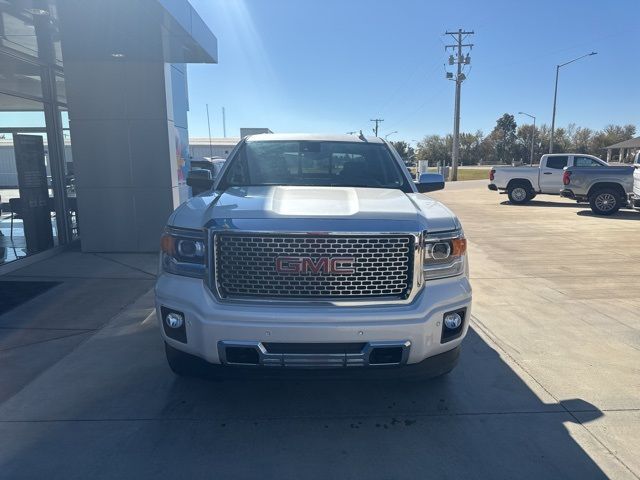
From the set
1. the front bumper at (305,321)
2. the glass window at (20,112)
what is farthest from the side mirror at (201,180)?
the glass window at (20,112)

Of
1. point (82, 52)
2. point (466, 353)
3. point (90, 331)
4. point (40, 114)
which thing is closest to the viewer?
point (466, 353)

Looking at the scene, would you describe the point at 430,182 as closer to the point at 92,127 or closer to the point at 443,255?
the point at 443,255

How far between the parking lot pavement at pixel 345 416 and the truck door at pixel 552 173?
14405mm

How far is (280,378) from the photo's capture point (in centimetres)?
287

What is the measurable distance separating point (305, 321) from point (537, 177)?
58.5 feet

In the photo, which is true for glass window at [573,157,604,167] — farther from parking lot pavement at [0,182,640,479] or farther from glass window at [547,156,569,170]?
parking lot pavement at [0,182,640,479]

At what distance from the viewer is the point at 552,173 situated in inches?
707

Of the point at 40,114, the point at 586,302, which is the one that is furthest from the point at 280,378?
the point at 40,114

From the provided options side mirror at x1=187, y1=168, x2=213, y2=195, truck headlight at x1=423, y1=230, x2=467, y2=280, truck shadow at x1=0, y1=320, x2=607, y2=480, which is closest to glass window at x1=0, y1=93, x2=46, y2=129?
side mirror at x1=187, y1=168, x2=213, y2=195

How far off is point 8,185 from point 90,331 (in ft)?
16.7

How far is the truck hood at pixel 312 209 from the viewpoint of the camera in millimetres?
2859

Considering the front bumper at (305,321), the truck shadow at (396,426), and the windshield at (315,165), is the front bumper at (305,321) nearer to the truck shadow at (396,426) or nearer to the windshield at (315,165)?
the truck shadow at (396,426)

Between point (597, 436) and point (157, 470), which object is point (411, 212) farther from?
point (157, 470)

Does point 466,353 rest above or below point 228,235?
below
